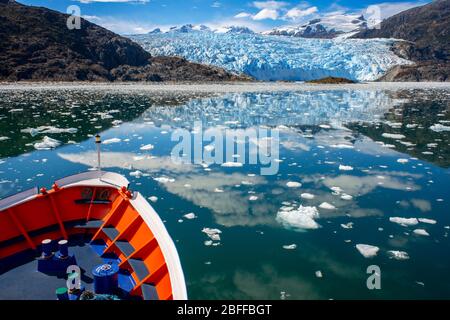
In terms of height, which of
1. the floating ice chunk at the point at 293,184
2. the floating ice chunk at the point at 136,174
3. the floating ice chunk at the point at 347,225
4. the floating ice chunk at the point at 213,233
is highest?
the floating ice chunk at the point at 136,174

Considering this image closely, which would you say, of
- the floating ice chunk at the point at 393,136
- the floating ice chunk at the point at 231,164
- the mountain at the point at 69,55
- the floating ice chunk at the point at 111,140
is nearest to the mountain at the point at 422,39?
the mountain at the point at 69,55

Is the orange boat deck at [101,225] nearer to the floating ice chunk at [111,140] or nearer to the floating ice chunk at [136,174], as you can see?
the floating ice chunk at [136,174]

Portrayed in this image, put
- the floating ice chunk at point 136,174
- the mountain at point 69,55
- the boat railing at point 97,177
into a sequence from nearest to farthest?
the boat railing at point 97,177, the floating ice chunk at point 136,174, the mountain at point 69,55

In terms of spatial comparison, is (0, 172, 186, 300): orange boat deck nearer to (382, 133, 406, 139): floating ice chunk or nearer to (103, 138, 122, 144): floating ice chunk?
(103, 138, 122, 144): floating ice chunk

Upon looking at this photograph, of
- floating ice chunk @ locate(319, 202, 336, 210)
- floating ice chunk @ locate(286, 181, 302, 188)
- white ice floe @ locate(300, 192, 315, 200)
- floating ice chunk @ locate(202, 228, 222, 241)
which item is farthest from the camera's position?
floating ice chunk @ locate(286, 181, 302, 188)

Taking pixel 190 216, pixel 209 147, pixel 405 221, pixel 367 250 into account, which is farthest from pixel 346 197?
pixel 209 147

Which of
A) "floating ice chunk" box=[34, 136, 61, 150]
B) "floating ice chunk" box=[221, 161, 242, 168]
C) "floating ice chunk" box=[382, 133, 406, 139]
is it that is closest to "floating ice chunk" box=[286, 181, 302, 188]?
"floating ice chunk" box=[221, 161, 242, 168]

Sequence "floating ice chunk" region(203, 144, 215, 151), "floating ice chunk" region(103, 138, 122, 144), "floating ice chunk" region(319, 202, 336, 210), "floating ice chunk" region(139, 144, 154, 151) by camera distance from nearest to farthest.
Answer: "floating ice chunk" region(319, 202, 336, 210), "floating ice chunk" region(203, 144, 215, 151), "floating ice chunk" region(139, 144, 154, 151), "floating ice chunk" region(103, 138, 122, 144)
